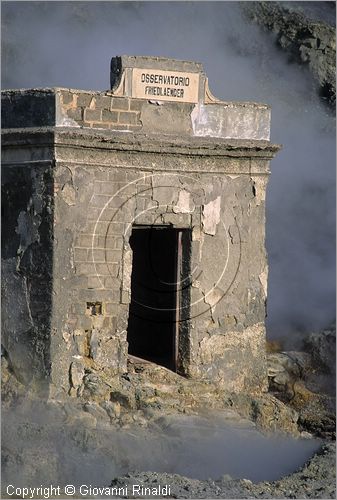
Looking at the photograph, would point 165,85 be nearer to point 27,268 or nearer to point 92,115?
point 92,115

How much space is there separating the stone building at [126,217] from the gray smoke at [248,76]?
14.8ft

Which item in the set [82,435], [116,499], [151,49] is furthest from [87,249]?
[151,49]

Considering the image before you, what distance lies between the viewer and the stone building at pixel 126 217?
53.6 ft

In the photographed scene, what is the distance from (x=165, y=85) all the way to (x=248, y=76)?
989 centimetres

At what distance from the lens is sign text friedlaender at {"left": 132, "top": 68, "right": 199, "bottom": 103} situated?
661 inches

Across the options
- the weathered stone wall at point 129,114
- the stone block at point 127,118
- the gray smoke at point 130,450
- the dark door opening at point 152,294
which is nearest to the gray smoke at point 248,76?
the dark door opening at point 152,294

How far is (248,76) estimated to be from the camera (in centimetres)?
2669

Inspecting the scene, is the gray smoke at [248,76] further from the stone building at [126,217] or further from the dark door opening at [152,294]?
the stone building at [126,217]

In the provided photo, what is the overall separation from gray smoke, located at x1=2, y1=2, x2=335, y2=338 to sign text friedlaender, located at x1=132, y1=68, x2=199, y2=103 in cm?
557

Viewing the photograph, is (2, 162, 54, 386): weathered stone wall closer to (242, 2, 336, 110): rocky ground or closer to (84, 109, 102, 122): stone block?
(84, 109, 102, 122): stone block

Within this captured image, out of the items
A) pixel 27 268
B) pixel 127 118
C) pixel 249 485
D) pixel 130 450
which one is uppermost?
pixel 127 118

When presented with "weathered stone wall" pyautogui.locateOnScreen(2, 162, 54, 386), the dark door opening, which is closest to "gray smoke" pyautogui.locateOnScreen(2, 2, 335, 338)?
the dark door opening

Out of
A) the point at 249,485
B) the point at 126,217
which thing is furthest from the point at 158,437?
the point at 126,217

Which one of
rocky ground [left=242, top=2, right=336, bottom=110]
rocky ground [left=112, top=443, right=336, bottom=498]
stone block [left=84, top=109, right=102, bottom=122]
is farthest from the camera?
rocky ground [left=242, top=2, right=336, bottom=110]
